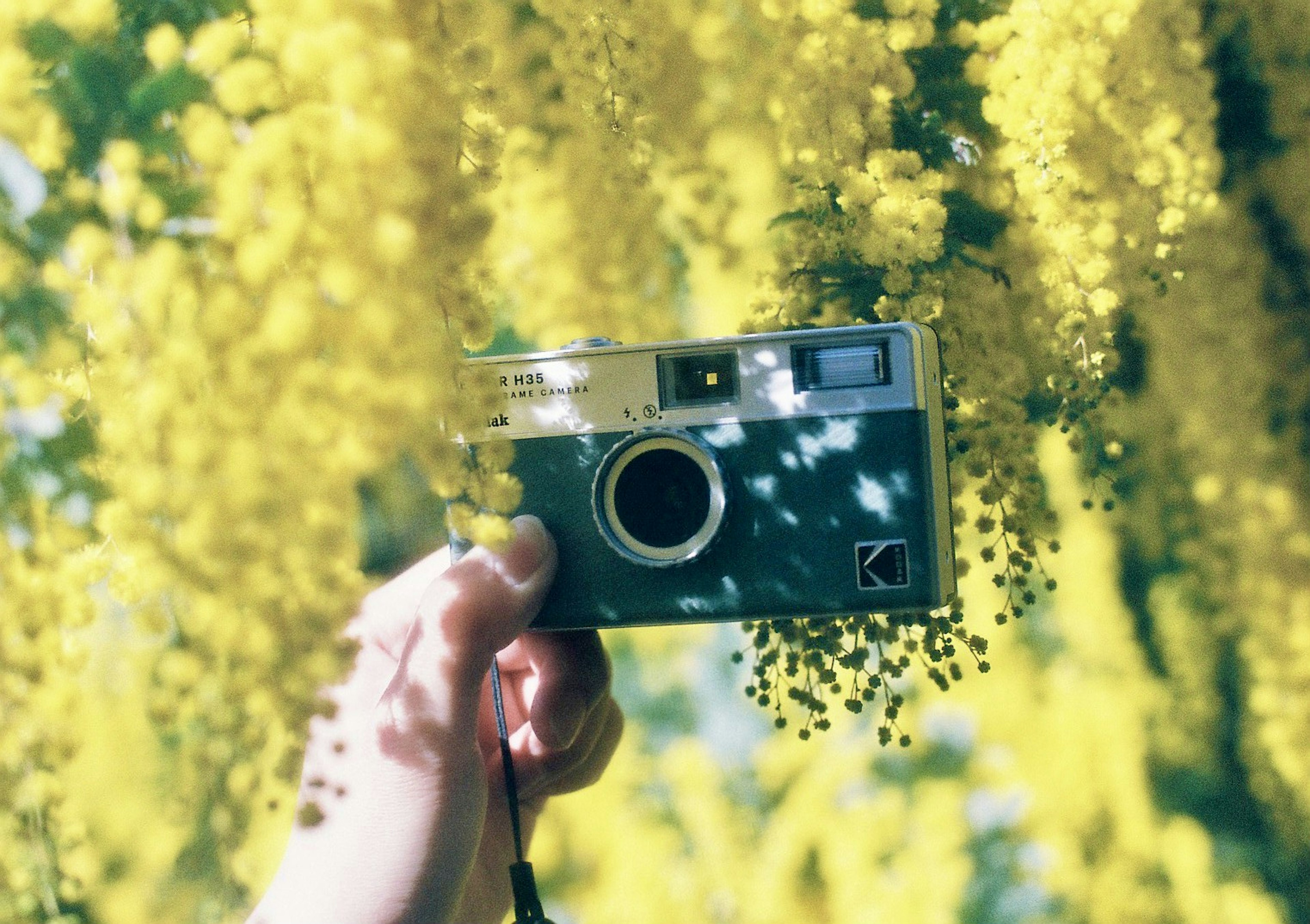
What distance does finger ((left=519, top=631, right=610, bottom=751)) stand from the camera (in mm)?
783

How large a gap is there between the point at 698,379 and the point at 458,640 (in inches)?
8.3

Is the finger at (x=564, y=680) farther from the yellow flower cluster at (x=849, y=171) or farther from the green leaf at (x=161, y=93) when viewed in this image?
the green leaf at (x=161, y=93)

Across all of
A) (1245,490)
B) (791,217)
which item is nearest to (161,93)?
(791,217)

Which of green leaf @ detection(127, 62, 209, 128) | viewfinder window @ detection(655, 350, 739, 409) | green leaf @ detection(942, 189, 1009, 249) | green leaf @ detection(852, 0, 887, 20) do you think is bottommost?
viewfinder window @ detection(655, 350, 739, 409)

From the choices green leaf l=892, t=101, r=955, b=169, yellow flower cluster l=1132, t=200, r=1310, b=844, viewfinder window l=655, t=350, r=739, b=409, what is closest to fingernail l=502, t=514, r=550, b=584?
viewfinder window l=655, t=350, r=739, b=409

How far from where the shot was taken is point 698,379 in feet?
2.18

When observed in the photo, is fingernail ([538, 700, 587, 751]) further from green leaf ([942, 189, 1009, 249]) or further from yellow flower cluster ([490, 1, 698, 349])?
green leaf ([942, 189, 1009, 249])

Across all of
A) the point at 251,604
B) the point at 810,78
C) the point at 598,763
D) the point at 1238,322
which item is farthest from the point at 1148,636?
the point at 251,604

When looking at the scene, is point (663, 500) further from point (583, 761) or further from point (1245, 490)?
point (1245, 490)

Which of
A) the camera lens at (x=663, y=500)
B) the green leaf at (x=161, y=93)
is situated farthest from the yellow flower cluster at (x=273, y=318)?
the camera lens at (x=663, y=500)

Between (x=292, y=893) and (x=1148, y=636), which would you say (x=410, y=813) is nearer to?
(x=292, y=893)

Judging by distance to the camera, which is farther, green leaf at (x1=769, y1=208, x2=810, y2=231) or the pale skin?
green leaf at (x1=769, y1=208, x2=810, y2=231)

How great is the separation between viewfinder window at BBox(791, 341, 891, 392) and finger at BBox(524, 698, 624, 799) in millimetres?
356

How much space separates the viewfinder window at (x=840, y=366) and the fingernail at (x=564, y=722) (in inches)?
11.8
